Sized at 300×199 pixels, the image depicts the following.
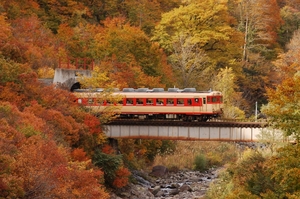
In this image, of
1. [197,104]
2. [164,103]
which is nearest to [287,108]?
[197,104]

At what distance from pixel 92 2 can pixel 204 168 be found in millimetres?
29719

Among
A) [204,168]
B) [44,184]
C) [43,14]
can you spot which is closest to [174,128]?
[204,168]

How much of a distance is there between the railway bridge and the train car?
1394 millimetres

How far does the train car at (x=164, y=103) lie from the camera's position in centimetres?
4128

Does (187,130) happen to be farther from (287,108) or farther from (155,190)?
(287,108)

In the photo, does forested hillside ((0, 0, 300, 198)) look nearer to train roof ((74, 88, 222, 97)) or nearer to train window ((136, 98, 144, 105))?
train roof ((74, 88, 222, 97))

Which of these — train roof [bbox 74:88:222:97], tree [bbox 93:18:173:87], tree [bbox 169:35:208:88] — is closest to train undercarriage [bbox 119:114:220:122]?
train roof [bbox 74:88:222:97]

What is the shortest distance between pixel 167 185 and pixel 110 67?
42.9ft

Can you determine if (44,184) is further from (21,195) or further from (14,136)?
(14,136)

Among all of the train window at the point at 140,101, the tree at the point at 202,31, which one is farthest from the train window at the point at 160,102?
the tree at the point at 202,31

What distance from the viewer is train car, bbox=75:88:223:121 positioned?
1625 inches

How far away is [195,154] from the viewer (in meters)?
52.8

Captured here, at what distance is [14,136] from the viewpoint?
25.6 meters

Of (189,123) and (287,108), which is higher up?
(287,108)
